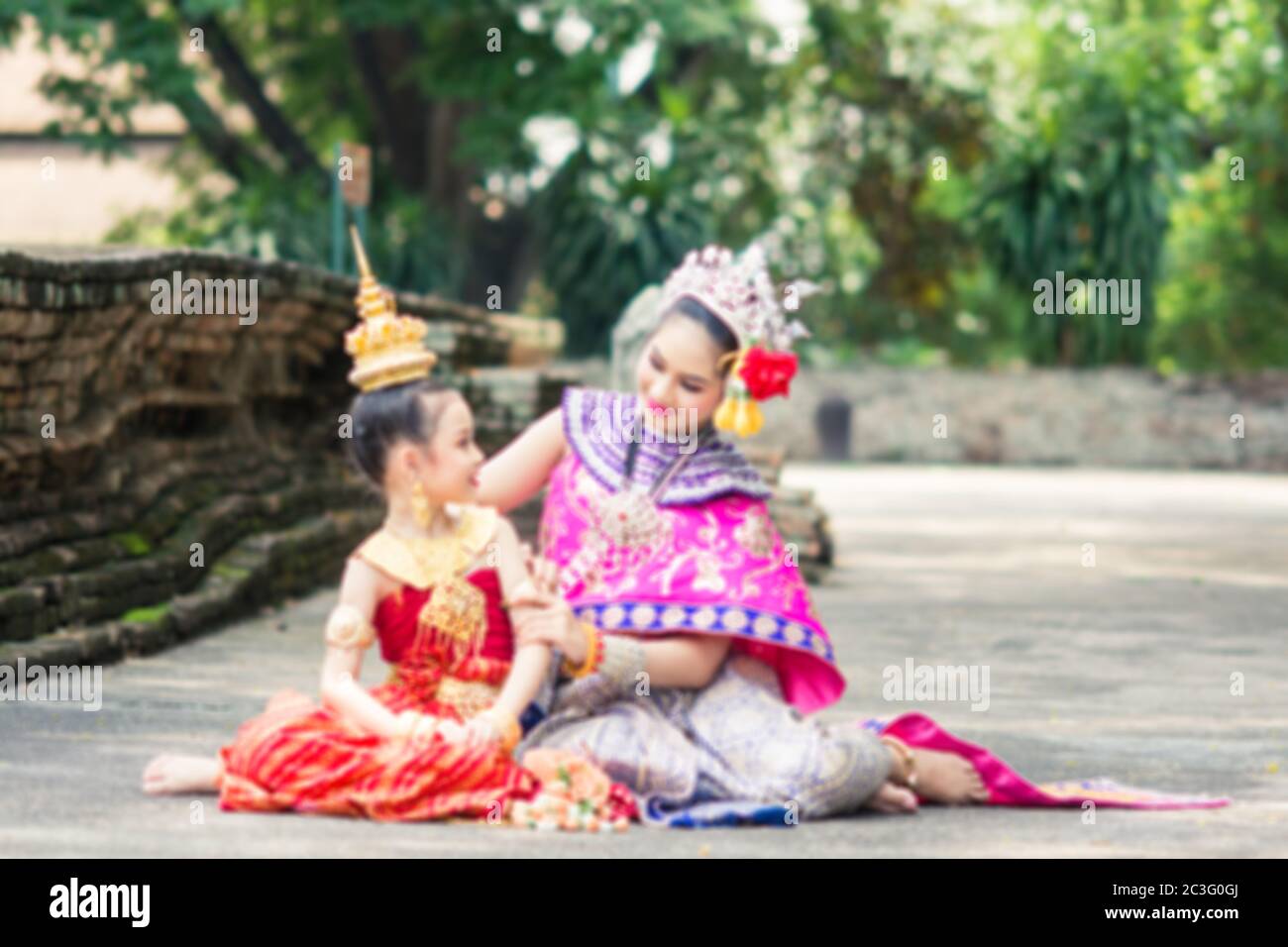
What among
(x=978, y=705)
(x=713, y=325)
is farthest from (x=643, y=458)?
(x=978, y=705)

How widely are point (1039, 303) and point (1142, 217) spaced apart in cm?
179

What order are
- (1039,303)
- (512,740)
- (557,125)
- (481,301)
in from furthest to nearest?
1. (1039,303)
2. (481,301)
3. (557,125)
4. (512,740)

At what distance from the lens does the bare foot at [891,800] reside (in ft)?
19.9

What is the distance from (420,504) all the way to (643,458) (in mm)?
662

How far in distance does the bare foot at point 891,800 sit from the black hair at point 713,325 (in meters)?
1.12

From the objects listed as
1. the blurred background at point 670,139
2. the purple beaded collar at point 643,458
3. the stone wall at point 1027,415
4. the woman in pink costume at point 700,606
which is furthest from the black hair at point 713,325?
the stone wall at point 1027,415

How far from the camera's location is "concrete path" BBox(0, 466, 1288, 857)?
18.1ft

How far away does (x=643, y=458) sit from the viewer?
6199 mm

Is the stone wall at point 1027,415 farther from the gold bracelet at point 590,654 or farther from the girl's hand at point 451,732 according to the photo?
the girl's hand at point 451,732

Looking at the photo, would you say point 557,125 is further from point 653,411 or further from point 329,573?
point 653,411

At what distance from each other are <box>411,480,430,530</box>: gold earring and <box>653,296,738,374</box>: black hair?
0.83 m

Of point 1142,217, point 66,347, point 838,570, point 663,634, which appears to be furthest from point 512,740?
point 1142,217

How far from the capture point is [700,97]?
36.2 m

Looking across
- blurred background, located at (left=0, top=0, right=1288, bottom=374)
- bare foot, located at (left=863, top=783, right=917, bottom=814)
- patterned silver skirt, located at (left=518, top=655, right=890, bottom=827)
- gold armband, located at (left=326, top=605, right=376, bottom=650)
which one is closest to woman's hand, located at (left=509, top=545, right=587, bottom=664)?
patterned silver skirt, located at (left=518, top=655, right=890, bottom=827)
